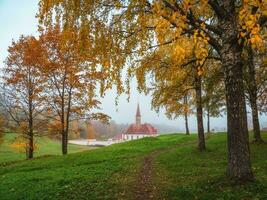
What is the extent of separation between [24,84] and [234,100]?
22.1m

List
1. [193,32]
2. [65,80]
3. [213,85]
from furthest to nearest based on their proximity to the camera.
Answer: [65,80], [213,85], [193,32]

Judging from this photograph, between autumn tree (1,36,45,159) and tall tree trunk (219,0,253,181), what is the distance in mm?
20592

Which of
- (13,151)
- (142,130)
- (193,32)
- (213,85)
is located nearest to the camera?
(193,32)

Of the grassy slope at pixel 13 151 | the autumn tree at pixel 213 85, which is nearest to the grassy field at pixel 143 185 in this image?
the autumn tree at pixel 213 85

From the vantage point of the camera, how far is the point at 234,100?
9.54 meters

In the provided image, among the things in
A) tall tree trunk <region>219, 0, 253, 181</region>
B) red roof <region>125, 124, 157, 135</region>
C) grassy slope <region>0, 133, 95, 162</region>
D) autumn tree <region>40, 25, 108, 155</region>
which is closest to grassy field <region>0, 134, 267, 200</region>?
tall tree trunk <region>219, 0, 253, 181</region>

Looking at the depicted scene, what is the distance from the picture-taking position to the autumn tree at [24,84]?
27625mm

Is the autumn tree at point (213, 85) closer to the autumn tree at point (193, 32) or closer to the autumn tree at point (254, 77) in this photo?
the autumn tree at point (254, 77)

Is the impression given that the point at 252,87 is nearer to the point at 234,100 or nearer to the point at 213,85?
the point at 213,85

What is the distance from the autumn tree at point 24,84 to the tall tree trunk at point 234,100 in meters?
20.6

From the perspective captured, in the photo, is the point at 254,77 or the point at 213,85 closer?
the point at 213,85

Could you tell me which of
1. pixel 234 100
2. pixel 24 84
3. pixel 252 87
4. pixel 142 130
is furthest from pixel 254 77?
pixel 142 130

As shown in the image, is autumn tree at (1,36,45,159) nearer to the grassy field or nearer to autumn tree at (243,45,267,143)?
the grassy field

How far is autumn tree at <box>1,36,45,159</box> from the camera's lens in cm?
2762
